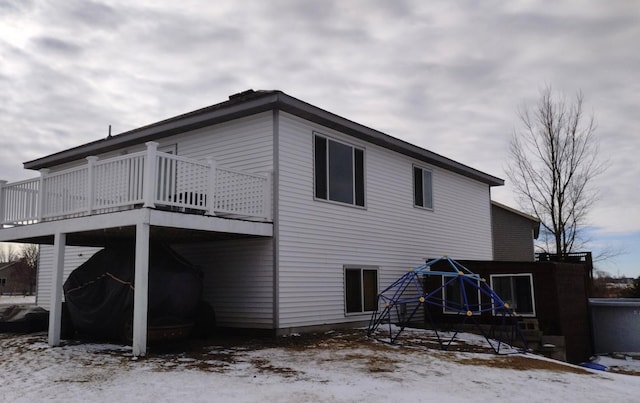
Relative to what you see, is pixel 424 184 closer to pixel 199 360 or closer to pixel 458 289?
pixel 458 289

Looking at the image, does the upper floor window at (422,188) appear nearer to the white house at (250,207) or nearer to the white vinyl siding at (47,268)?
the white house at (250,207)

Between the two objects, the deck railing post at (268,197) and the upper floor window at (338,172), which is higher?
the upper floor window at (338,172)

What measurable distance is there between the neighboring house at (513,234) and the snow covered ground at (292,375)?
57.0 ft

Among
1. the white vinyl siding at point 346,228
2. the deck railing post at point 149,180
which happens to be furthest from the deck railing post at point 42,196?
the white vinyl siding at point 346,228

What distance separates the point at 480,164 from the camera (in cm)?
2516

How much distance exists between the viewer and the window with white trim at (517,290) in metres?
14.4

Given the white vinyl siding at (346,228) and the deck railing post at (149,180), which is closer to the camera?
the deck railing post at (149,180)

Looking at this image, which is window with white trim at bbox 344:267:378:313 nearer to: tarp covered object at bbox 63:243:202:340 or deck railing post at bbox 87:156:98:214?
tarp covered object at bbox 63:243:202:340

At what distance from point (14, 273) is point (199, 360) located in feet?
251

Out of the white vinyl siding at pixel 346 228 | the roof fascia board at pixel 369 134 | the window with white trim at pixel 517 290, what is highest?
the roof fascia board at pixel 369 134

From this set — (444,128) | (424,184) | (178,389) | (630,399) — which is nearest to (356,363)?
(178,389)

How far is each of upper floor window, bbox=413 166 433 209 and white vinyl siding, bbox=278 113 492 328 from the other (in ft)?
0.84

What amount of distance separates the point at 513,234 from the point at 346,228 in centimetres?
1617

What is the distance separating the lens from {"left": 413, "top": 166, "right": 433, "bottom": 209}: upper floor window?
57.7 feet
